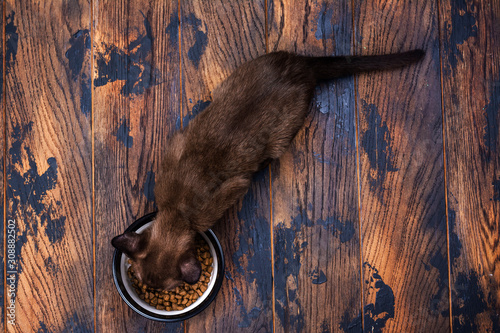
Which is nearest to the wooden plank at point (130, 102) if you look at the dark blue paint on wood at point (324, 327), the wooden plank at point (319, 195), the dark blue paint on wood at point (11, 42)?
the dark blue paint on wood at point (11, 42)

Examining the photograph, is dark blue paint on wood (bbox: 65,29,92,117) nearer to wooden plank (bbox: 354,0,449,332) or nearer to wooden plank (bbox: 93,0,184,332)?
wooden plank (bbox: 93,0,184,332)

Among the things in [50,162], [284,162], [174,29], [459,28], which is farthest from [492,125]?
[50,162]

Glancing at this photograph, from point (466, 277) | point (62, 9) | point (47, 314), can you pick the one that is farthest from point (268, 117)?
point (47, 314)

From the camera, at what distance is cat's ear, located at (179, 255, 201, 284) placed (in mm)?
1372

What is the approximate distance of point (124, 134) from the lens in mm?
1661

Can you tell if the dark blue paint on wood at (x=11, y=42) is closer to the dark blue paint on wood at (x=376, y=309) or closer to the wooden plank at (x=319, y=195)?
the wooden plank at (x=319, y=195)

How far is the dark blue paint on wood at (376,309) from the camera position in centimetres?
166

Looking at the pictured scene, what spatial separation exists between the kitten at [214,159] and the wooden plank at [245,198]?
18 cm

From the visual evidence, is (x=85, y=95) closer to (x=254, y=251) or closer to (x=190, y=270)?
(x=190, y=270)

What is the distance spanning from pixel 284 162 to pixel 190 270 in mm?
657

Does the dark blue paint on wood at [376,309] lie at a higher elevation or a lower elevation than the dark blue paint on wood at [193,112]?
lower

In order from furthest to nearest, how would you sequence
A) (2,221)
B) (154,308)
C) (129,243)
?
(2,221)
(154,308)
(129,243)

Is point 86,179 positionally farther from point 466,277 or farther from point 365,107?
point 466,277

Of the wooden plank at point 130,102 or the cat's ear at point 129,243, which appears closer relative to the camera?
the cat's ear at point 129,243
